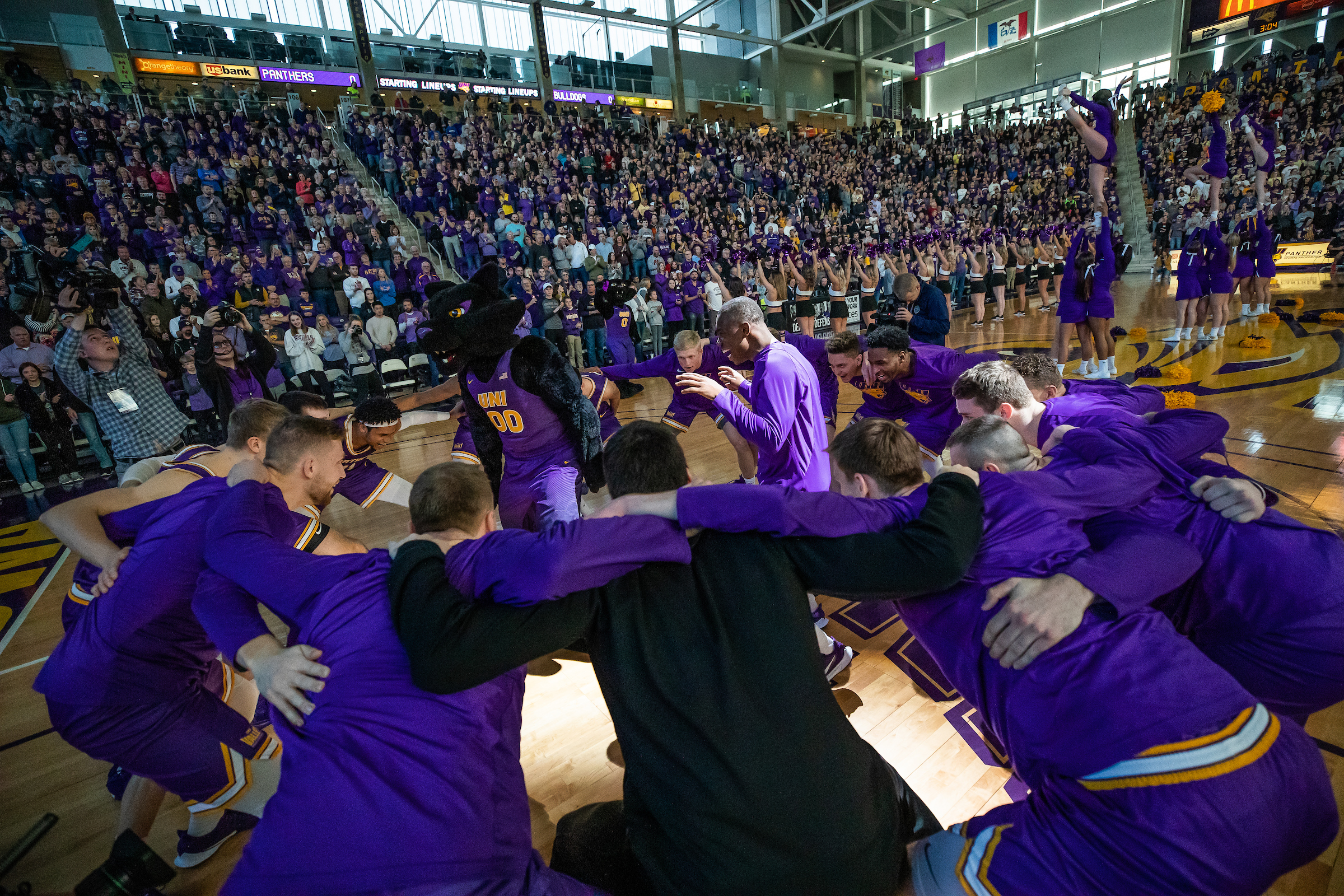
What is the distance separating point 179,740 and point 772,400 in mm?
2666

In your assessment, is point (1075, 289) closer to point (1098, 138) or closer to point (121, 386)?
point (1098, 138)

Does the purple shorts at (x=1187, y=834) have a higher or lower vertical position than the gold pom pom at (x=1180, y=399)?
higher

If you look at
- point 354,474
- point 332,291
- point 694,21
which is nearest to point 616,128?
point 332,291

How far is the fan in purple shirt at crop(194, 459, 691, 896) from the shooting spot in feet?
3.97

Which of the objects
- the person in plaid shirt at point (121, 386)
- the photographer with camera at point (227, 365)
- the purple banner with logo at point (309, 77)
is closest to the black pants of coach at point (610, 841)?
the person in plaid shirt at point (121, 386)

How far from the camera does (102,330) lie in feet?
14.8

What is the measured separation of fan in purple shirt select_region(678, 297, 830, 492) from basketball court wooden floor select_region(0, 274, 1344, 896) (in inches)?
34.0

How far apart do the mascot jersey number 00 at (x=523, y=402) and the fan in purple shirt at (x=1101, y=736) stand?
2001 millimetres

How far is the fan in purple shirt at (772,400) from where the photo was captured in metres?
3.07

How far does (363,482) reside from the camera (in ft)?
11.4

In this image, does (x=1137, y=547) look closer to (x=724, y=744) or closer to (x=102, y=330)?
(x=724, y=744)

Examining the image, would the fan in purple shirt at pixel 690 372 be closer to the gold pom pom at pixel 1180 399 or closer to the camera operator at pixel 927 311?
the camera operator at pixel 927 311

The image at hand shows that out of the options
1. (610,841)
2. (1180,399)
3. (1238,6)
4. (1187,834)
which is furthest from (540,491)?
(1238,6)

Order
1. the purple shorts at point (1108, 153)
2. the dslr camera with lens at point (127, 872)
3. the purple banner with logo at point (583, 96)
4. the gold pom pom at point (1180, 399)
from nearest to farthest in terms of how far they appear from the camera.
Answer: the dslr camera with lens at point (127, 872)
the gold pom pom at point (1180, 399)
the purple shorts at point (1108, 153)
the purple banner with logo at point (583, 96)
